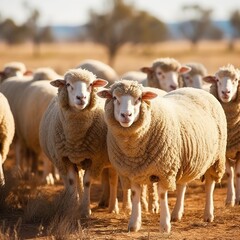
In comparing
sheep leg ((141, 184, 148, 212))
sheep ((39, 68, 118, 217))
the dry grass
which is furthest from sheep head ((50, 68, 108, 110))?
the dry grass

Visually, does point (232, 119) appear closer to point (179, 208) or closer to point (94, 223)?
point (179, 208)

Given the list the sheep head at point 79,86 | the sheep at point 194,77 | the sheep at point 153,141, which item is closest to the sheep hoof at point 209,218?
the sheep at point 153,141

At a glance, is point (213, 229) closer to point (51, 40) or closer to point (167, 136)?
point (167, 136)

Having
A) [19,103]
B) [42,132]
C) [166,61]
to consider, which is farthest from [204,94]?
[19,103]

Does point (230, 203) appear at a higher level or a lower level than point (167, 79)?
lower

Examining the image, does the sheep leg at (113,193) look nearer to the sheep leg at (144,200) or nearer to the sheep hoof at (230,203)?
the sheep leg at (144,200)

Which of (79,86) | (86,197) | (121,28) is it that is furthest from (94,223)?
(121,28)

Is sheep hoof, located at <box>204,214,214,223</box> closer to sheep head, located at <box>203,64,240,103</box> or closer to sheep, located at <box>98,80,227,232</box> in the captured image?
sheep, located at <box>98,80,227,232</box>

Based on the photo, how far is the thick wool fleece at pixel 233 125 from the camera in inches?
381

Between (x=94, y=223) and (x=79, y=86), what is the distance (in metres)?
1.62

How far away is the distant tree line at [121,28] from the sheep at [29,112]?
31.7 m

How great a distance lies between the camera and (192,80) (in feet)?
42.9

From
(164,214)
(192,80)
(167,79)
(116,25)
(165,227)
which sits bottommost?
(165,227)

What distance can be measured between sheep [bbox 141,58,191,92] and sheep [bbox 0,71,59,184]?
5.85 ft
